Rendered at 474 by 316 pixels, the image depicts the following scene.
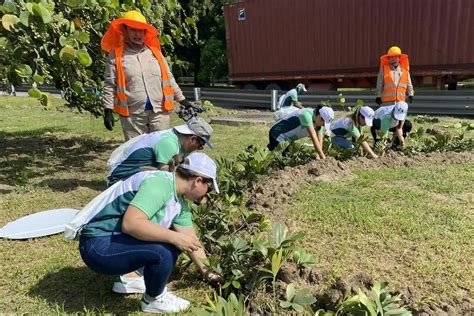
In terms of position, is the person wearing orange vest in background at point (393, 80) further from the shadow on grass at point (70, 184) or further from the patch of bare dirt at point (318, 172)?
the shadow on grass at point (70, 184)

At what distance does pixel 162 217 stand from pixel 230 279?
0.59 m

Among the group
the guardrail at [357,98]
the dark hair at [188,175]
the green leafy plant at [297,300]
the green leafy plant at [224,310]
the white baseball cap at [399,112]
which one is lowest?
the guardrail at [357,98]

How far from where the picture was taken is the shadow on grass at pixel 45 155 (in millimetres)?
6105

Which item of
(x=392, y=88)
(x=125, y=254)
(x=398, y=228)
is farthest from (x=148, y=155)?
(x=392, y=88)

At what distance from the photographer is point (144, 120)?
4.75 metres

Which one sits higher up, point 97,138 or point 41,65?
point 41,65

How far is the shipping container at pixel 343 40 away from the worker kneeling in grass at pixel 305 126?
8.81 m

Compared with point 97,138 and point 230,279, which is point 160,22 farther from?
point 230,279

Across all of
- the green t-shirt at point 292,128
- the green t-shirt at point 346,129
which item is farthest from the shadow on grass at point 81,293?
the green t-shirt at point 346,129

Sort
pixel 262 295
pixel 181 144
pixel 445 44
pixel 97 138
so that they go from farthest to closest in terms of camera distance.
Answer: pixel 445 44 → pixel 97 138 → pixel 181 144 → pixel 262 295

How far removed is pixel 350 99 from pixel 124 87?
8.99 metres

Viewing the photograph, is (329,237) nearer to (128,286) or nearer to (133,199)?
(128,286)

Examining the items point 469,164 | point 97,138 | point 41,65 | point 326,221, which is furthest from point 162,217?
point 97,138

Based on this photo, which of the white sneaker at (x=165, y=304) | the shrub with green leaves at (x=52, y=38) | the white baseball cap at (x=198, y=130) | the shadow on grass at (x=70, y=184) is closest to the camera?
the white sneaker at (x=165, y=304)
